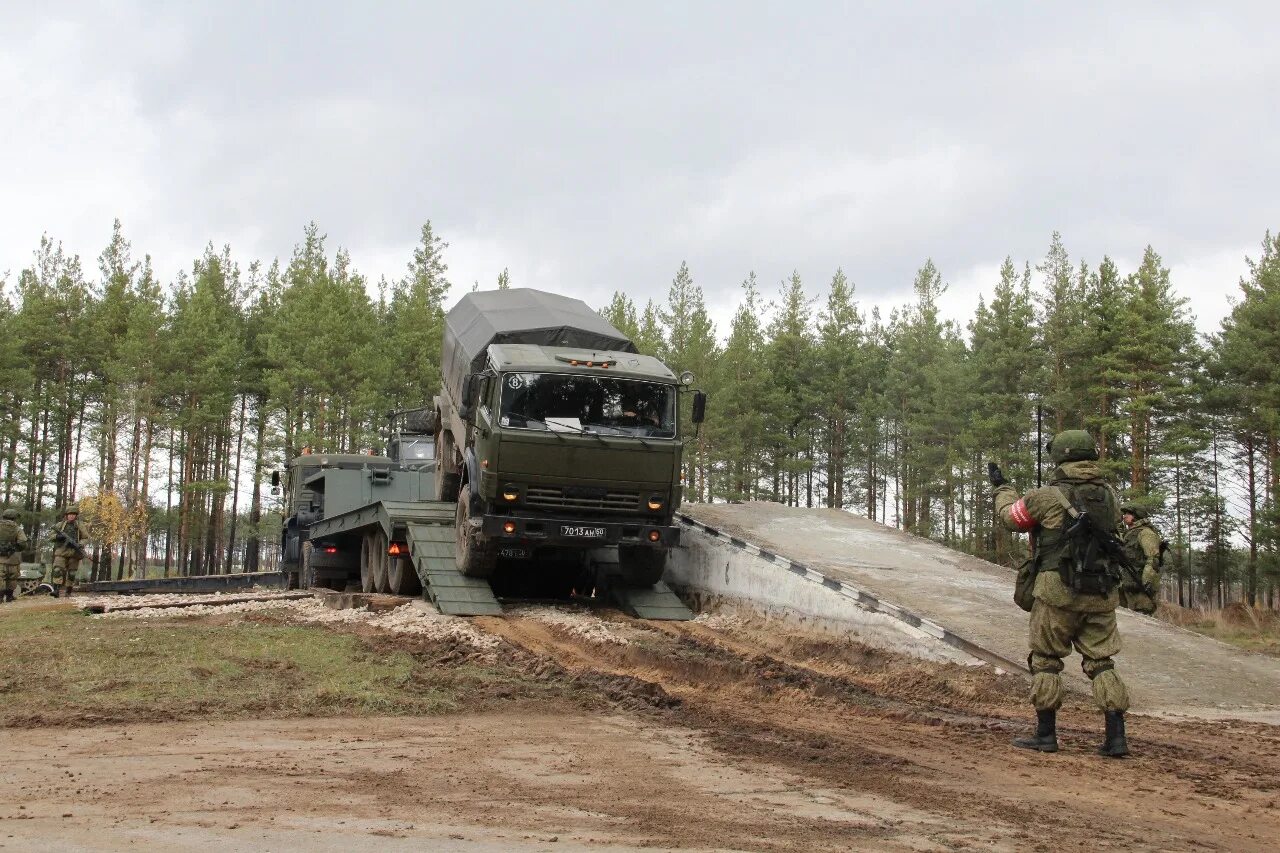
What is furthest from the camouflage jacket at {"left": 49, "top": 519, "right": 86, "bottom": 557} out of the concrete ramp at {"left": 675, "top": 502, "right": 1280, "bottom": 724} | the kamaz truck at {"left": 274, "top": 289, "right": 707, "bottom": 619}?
the concrete ramp at {"left": 675, "top": 502, "right": 1280, "bottom": 724}

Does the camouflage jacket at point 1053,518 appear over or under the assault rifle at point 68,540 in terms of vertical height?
over

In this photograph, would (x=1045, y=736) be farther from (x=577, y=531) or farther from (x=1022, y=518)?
(x=577, y=531)

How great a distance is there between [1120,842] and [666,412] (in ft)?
31.9

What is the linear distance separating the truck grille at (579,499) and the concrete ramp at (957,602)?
5.66ft

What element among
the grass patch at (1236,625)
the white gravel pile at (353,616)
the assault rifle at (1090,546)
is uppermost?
the assault rifle at (1090,546)

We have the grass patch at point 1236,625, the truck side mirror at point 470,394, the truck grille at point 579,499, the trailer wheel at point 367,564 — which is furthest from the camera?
the trailer wheel at point 367,564

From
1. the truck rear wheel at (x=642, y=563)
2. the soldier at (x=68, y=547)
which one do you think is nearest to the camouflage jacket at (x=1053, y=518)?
the truck rear wheel at (x=642, y=563)

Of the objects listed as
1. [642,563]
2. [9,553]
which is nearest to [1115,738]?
[642,563]

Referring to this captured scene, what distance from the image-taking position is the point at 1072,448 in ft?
24.2

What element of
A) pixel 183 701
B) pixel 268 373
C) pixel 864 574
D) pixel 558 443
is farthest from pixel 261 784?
pixel 268 373

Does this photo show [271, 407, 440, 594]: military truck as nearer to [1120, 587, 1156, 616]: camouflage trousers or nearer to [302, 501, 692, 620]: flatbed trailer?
[302, 501, 692, 620]: flatbed trailer

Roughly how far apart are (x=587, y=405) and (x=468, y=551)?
7.71 ft

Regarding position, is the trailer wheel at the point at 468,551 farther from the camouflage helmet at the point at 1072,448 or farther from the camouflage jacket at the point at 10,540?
the camouflage jacket at the point at 10,540

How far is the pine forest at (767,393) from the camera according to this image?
3650 centimetres
